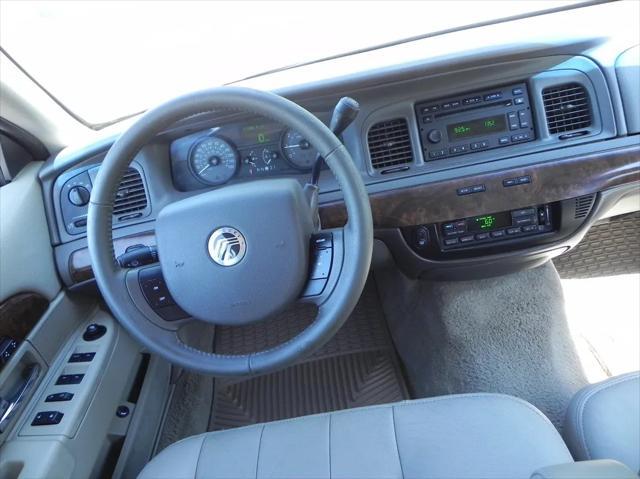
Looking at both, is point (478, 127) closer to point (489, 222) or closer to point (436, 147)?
point (436, 147)

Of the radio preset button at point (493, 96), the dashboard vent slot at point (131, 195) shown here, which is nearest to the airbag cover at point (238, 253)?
the dashboard vent slot at point (131, 195)

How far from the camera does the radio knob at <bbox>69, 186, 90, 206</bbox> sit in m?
1.53

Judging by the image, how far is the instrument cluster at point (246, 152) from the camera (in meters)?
1.47

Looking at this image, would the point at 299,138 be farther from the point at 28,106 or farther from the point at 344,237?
the point at 28,106

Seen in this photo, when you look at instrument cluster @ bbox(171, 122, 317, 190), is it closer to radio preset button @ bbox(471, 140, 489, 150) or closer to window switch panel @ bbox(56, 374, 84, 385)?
radio preset button @ bbox(471, 140, 489, 150)

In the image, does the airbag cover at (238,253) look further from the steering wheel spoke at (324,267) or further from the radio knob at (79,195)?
the radio knob at (79,195)

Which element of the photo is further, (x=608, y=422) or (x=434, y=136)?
(x=434, y=136)

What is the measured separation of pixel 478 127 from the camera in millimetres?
1475

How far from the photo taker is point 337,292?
3.51 feet

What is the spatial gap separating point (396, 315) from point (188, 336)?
74 cm

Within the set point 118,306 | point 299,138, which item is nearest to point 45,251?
point 118,306

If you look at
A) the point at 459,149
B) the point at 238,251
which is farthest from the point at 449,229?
the point at 238,251

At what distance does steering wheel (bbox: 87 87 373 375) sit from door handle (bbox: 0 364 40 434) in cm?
45

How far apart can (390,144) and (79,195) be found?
2.73 feet
